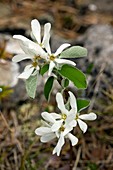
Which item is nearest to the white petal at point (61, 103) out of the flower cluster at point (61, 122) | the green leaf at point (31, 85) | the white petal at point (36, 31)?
the flower cluster at point (61, 122)

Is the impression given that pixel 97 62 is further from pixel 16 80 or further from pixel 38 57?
pixel 38 57

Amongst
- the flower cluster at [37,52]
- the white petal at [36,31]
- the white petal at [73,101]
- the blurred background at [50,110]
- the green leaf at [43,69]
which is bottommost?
the blurred background at [50,110]

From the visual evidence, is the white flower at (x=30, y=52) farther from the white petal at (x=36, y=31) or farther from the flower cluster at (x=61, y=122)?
the flower cluster at (x=61, y=122)

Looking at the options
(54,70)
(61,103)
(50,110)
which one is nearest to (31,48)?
(54,70)

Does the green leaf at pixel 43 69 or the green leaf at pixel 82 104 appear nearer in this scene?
the green leaf at pixel 43 69

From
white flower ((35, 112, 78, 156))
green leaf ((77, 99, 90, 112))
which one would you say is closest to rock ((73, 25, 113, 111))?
green leaf ((77, 99, 90, 112))

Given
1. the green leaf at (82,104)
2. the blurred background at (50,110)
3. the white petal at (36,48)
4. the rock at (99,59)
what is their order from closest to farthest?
the white petal at (36,48) → the green leaf at (82,104) → the blurred background at (50,110) → the rock at (99,59)

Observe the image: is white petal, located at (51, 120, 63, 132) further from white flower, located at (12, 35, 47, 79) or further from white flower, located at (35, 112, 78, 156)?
white flower, located at (12, 35, 47, 79)

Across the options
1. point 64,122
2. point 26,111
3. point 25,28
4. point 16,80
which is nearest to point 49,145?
point 26,111

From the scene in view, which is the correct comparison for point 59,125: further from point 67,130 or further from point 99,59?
point 99,59
